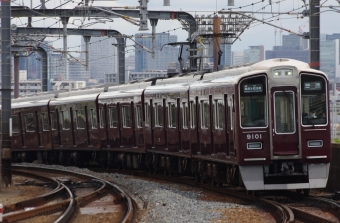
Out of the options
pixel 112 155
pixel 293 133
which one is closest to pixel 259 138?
pixel 293 133

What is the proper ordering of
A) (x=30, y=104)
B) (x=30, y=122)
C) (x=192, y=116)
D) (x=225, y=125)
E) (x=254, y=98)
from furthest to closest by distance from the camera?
(x=30, y=104), (x=30, y=122), (x=192, y=116), (x=225, y=125), (x=254, y=98)

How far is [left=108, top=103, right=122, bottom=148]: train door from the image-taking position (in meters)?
28.8

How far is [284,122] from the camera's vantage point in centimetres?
1767

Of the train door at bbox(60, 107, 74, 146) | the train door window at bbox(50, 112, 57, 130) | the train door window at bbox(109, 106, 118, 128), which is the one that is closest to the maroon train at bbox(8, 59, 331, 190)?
the train door window at bbox(109, 106, 118, 128)

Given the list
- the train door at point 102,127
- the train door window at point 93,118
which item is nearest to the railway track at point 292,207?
the train door at point 102,127

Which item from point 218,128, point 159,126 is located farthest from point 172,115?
point 218,128

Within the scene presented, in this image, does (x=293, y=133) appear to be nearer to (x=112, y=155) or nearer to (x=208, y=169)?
(x=208, y=169)

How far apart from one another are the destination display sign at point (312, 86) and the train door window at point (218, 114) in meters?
1.98

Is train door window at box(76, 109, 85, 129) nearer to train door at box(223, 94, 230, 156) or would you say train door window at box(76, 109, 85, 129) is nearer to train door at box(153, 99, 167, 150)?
train door at box(153, 99, 167, 150)

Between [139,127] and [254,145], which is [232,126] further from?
[139,127]

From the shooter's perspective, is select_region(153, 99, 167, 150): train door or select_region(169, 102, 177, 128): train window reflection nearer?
select_region(169, 102, 177, 128): train window reflection

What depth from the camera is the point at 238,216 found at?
1533cm

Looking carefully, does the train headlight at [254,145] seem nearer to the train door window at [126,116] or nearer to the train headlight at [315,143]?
the train headlight at [315,143]

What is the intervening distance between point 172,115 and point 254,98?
6292mm
